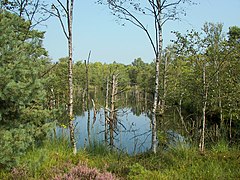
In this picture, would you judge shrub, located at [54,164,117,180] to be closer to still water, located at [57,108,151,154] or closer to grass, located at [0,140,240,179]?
grass, located at [0,140,240,179]

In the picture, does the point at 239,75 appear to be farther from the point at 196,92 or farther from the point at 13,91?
the point at 13,91

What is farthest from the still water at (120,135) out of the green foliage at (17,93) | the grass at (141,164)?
the green foliage at (17,93)

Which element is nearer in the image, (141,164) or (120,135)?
(141,164)

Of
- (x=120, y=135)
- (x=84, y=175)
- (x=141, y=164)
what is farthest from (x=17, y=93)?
(x=120, y=135)

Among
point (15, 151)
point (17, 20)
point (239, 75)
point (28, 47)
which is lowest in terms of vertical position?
point (15, 151)

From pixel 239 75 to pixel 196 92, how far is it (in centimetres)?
159

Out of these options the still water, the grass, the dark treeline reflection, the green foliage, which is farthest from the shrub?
the still water

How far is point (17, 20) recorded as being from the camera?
4.65 metres

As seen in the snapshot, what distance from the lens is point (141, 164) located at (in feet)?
17.4

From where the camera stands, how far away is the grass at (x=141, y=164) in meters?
4.49

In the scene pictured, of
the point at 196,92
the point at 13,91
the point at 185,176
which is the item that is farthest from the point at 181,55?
the point at 13,91

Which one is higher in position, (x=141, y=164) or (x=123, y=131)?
(x=123, y=131)

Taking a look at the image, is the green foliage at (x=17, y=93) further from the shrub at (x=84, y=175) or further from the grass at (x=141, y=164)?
the shrub at (x=84, y=175)

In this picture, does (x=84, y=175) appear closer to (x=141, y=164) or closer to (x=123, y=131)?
(x=141, y=164)
